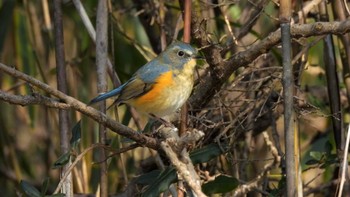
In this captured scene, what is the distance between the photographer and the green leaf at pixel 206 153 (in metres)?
3.06

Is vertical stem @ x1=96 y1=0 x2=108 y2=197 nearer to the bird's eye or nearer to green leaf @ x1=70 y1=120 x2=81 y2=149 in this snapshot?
the bird's eye

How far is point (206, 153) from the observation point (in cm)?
309

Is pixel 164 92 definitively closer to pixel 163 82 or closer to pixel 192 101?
pixel 163 82

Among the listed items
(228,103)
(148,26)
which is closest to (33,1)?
(148,26)

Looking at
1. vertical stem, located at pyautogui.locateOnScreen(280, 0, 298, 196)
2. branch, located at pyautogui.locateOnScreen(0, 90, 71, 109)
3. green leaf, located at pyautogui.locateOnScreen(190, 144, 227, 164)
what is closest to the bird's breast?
green leaf, located at pyautogui.locateOnScreen(190, 144, 227, 164)

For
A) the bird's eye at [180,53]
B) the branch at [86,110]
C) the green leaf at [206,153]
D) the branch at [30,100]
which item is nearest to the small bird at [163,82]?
the bird's eye at [180,53]

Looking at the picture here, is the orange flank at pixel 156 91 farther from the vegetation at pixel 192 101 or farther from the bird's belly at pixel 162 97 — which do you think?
the vegetation at pixel 192 101

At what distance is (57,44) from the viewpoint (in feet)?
12.3

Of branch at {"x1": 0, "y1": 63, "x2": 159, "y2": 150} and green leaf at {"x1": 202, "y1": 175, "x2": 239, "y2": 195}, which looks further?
green leaf at {"x1": 202, "y1": 175, "x2": 239, "y2": 195}

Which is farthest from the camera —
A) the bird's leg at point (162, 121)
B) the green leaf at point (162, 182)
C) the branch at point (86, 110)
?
the bird's leg at point (162, 121)

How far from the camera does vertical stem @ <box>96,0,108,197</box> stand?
350 centimetres

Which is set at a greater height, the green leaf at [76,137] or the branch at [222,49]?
the branch at [222,49]

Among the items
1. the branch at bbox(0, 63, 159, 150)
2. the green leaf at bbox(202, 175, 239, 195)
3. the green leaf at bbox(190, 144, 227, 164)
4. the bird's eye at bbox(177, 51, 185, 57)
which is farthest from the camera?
the bird's eye at bbox(177, 51, 185, 57)

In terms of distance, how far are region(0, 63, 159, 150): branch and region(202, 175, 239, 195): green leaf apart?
1.79 ft
